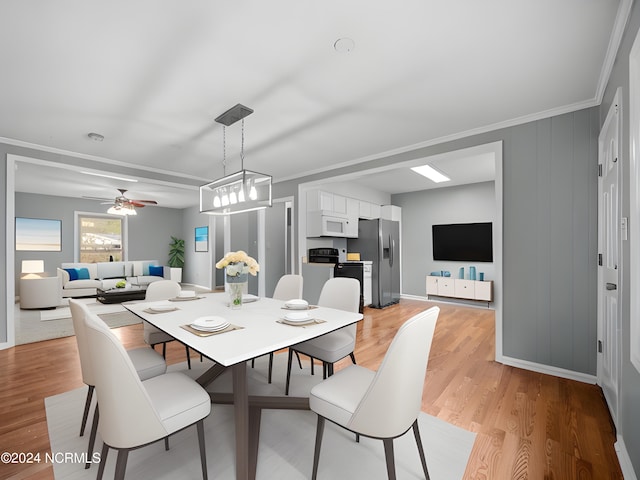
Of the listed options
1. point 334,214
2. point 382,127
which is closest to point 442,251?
point 334,214

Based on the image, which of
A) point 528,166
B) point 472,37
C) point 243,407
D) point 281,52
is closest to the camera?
point 243,407

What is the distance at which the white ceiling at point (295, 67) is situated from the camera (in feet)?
5.44

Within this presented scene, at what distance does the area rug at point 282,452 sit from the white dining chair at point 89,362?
15cm

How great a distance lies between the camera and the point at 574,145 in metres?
2.71

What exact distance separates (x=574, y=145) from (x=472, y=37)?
1.68 meters

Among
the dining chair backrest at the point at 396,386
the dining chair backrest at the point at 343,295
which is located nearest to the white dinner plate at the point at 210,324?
the dining chair backrest at the point at 396,386

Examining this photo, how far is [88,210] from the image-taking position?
7.96 m

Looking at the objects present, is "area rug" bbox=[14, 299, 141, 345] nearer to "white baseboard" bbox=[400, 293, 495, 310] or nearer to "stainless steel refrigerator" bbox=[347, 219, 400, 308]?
"stainless steel refrigerator" bbox=[347, 219, 400, 308]

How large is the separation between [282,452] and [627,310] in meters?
2.11

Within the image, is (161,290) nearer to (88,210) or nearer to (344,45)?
(344,45)

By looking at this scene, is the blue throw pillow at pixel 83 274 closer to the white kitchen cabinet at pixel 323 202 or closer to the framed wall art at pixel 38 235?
the framed wall art at pixel 38 235

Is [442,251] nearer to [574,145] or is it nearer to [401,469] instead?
[574,145]

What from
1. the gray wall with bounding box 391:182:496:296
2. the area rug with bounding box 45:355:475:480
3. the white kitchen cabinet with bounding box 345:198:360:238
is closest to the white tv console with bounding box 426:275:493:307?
the gray wall with bounding box 391:182:496:296

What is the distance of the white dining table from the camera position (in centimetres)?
145
